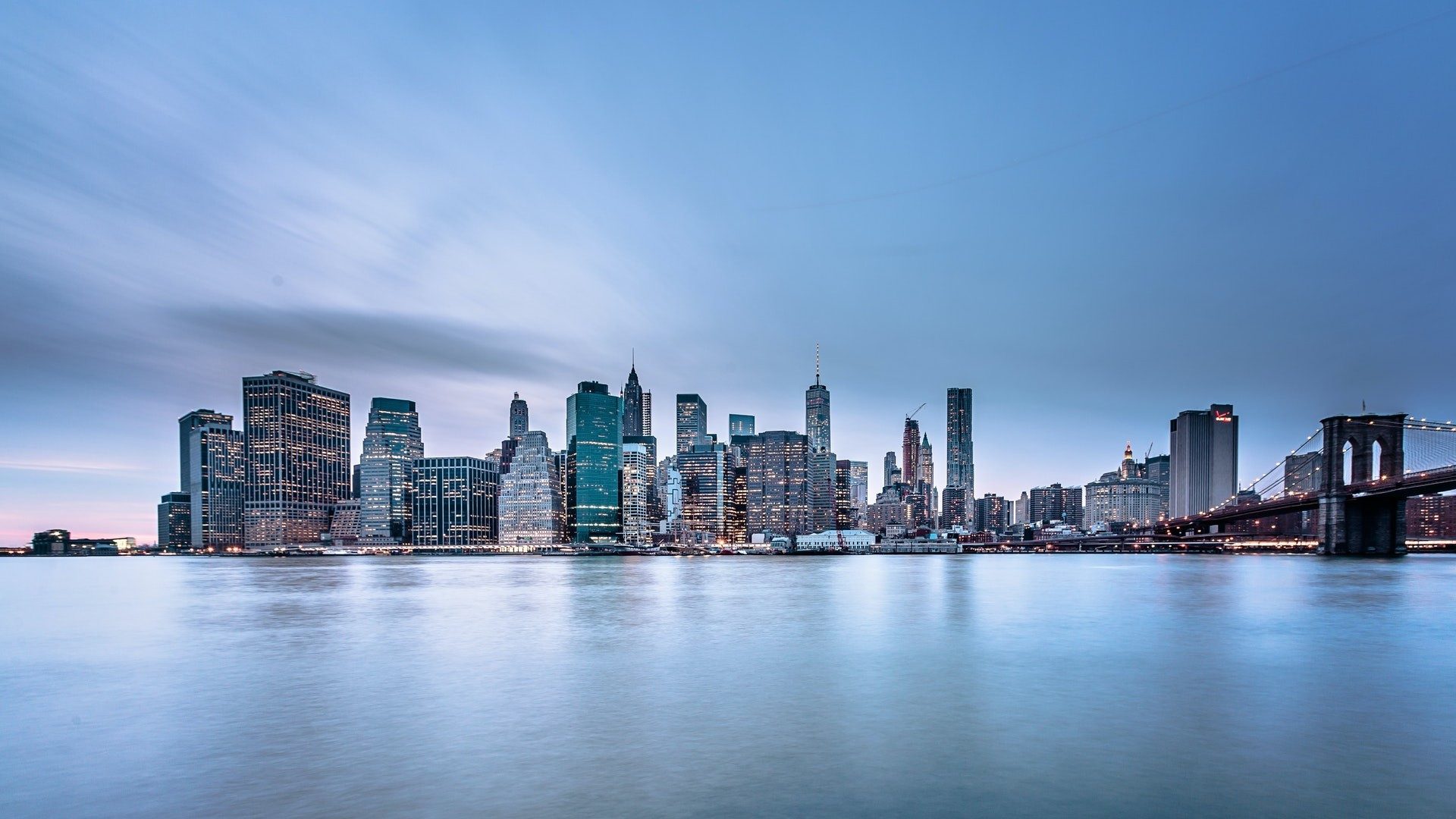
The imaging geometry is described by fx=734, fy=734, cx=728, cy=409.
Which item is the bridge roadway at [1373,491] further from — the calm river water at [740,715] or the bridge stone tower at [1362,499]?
the calm river water at [740,715]

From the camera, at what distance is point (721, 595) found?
62.4 m

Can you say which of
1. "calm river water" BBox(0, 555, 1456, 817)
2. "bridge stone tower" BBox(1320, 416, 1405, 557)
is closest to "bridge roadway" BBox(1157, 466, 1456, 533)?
"bridge stone tower" BBox(1320, 416, 1405, 557)

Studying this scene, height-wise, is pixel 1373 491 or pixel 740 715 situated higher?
pixel 740 715

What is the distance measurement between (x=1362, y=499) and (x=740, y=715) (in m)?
120

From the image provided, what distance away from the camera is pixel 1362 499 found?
4008 inches

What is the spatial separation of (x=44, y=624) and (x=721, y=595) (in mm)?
44724

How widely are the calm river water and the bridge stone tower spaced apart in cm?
7384

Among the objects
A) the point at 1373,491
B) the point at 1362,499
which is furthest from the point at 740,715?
the point at 1362,499

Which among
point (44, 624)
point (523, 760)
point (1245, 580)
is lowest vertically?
point (1245, 580)

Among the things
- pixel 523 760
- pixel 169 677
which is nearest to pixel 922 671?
pixel 523 760

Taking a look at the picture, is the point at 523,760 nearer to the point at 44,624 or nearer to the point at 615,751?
the point at 615,751

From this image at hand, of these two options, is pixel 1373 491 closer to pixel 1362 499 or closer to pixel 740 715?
pixel 1362 499

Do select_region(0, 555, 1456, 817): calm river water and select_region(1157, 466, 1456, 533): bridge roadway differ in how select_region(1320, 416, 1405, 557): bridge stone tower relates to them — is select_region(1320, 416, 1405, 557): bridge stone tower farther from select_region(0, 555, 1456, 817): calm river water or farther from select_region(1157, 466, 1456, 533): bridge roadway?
select_region(0, 555, 1456, 817): calm river water

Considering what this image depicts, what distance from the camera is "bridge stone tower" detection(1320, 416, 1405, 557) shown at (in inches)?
4070
